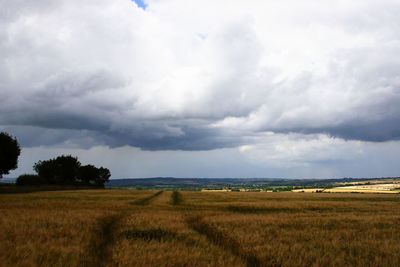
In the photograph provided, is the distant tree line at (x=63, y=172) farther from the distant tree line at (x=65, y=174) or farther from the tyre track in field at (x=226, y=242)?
the tyre track in field at (x=226, y=242)

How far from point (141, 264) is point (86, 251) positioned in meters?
3.47

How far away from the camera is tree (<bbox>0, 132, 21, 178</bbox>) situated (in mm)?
76812

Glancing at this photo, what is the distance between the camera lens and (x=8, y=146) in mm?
77562

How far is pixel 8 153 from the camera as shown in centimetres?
7800

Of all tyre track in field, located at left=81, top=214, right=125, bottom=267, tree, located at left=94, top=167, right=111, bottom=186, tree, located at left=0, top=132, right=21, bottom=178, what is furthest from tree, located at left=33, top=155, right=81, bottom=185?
tyre track in field, located at left=81, top=214, right=125, bottom=267

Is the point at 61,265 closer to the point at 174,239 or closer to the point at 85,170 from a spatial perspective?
the point at 174,239

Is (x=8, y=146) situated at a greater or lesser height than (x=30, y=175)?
greater

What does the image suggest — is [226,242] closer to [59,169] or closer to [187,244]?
[187,244]

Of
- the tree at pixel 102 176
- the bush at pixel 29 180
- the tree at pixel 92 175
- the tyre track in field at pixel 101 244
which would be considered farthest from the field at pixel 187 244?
the tree at pixel 102 176

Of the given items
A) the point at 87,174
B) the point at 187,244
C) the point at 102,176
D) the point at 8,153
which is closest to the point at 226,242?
the point at 187,244

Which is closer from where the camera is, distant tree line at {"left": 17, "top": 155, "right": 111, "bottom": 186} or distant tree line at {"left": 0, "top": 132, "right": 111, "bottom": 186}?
distant tree line at {"left": 0, "top": 132, "right": 111, "bottom": 186}

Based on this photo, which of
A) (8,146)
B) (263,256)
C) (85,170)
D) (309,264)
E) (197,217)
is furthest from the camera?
(85,170)

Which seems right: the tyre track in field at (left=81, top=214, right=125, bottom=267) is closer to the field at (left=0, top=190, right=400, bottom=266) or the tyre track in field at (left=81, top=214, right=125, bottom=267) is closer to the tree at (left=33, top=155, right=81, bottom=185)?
the field at (left=0, top=190, right=400, bottom=266)

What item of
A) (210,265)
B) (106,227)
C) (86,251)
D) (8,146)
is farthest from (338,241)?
(8,146)
